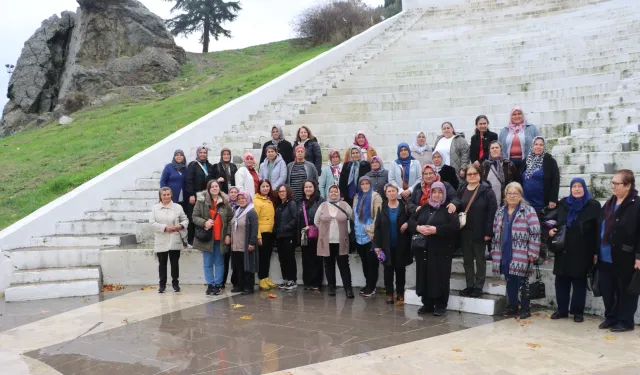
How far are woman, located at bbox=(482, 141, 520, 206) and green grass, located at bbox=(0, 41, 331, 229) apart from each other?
8.38 m

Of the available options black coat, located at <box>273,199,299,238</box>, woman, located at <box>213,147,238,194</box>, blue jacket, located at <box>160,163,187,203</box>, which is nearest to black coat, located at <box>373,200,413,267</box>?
black coat, located at <box>273,199,299,238</box>

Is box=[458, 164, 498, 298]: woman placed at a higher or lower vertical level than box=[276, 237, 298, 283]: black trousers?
higher

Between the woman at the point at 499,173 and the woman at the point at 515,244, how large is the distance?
62cm

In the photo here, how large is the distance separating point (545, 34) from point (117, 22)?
21043 millimetres

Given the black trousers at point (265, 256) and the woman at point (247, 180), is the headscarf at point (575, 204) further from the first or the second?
the woman at point (247, 180)

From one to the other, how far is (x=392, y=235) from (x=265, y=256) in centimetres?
208

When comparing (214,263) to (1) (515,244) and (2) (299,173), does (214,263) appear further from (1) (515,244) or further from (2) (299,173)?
(1) (515,244)

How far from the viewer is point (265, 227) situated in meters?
8.08

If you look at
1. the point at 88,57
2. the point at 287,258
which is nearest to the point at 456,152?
the point at 287,258

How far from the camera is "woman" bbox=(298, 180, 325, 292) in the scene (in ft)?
26.0

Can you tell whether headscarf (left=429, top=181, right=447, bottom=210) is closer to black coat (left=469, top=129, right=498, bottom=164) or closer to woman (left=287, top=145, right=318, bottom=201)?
black coat (left=469, top=129, right=498, bottom=164)

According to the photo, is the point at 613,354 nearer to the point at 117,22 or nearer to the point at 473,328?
the point at 473,328

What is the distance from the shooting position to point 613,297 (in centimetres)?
586

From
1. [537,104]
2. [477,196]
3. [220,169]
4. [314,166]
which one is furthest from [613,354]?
[537,104]
